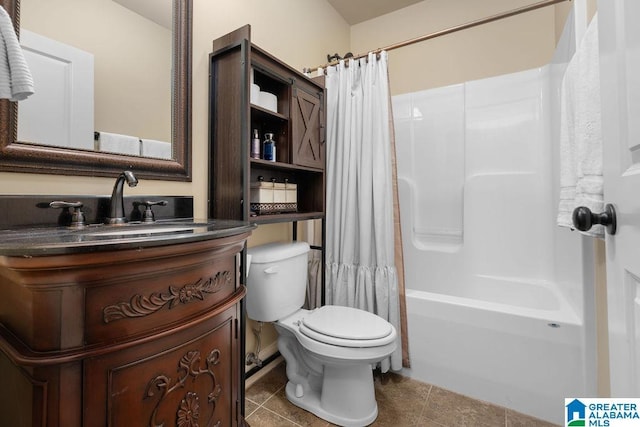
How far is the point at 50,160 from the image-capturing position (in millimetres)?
910

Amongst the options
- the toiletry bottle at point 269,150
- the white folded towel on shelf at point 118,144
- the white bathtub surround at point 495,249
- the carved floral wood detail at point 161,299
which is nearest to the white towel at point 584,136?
the white bathtub surround at point 495,249

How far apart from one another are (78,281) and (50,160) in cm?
62

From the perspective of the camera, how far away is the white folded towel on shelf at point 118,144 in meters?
1.03

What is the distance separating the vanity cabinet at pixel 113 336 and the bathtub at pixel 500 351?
4.11 ft

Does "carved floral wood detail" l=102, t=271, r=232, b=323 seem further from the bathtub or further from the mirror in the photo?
the bathtub

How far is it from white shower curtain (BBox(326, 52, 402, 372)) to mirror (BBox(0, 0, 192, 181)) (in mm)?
904

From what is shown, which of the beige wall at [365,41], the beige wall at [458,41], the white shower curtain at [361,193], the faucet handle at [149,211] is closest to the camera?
the faucet handle at [149,211]

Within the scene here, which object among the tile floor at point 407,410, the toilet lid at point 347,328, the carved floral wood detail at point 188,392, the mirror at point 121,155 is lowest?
the tile floor at point 407,410

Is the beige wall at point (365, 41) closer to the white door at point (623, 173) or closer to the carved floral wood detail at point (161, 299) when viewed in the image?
the carved floral wood detail at point (161, 299)

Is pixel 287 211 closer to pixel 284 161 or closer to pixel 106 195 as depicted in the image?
pixel 284 161

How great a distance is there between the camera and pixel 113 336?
572 millimetres

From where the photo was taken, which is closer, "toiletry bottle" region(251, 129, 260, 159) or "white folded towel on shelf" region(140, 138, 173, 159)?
"white folded towel on shelf" region(140, 138, 173, 159)

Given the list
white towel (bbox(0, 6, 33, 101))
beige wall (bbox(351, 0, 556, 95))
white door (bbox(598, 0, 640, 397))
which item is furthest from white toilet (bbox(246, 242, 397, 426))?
A: beige wall (bbox(351, 0, 556, 95))

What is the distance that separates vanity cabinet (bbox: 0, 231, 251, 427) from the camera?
523 mm
